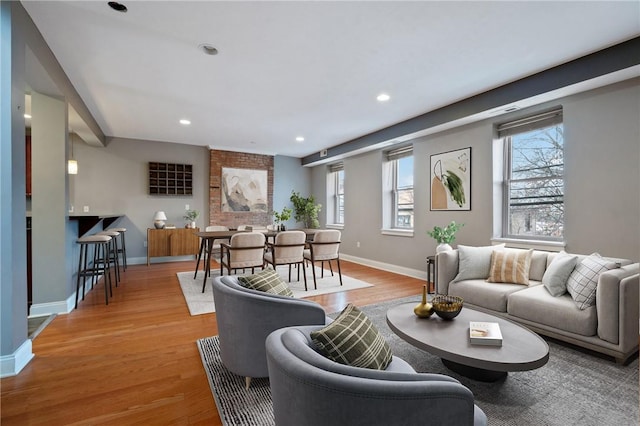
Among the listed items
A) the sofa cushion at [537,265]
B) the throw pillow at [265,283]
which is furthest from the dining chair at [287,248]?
the sofa cushion at [537,265]

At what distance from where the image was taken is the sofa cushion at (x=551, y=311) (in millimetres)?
2352

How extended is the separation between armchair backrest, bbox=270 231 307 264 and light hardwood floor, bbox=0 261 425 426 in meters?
0.82

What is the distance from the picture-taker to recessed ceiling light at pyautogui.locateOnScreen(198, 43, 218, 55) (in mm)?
2699

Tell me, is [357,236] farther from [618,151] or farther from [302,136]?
[618,151]

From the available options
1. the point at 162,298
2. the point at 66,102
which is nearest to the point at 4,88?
the point at 66,102

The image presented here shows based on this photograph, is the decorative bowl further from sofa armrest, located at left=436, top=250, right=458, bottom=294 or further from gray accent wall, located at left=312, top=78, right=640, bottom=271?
gray accent wall, located at left=312, top=78, right=640, bottom=271

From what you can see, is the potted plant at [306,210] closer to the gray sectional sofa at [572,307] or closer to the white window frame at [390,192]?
the white window frame at [390,192]

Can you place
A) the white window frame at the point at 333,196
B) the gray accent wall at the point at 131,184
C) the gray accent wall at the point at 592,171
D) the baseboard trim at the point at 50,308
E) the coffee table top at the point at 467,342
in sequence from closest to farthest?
the coffee table top at the point at 467,342, the gray accent wall at the point at 592,171, the baseboard trim at the point at 50,308, the gray accent wall at the point at 131,184, the white window frame at the point at 333,196

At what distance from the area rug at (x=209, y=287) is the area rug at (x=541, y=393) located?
1.27 metres

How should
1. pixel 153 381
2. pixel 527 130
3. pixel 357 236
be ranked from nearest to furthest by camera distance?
pixel 153 381 < pixel 527 130 < pixel 357 236

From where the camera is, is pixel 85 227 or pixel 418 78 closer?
pixel 418 78

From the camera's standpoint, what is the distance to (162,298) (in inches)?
152

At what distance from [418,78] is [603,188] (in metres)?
2.17

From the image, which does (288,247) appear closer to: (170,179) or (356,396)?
(356,396)
